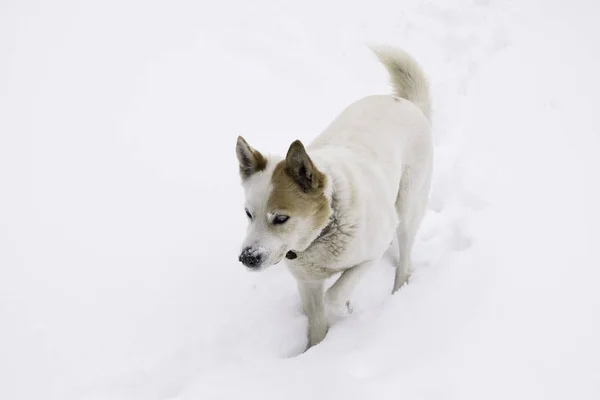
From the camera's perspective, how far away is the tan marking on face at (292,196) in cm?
229

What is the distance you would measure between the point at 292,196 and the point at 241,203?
200cm

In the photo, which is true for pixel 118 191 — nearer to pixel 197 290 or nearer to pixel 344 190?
pixel 197 290

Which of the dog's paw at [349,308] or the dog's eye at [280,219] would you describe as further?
the dog's paw at [349,308]

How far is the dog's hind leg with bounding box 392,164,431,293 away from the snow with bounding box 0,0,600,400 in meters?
0.13

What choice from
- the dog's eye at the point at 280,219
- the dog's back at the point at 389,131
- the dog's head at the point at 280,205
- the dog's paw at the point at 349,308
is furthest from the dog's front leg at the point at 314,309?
the dog's back at the point at 389,131

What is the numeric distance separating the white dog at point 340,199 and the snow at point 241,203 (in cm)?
40

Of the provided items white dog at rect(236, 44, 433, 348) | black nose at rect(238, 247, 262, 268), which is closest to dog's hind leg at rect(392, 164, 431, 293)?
white dog at rect(236, 44, 433, 348)

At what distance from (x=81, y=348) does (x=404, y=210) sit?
7.45 feet

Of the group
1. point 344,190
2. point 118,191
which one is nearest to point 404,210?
point 344,190

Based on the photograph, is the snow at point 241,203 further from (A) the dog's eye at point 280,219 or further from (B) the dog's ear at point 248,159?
(B) the dog's ear at point 248,159

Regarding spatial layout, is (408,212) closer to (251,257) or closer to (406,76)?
(406,76)

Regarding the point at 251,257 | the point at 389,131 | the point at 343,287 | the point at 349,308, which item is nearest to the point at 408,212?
the point at 389,131

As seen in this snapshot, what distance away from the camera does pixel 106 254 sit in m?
3.56

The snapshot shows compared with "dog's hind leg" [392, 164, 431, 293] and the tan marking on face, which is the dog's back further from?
the tan marking on face
